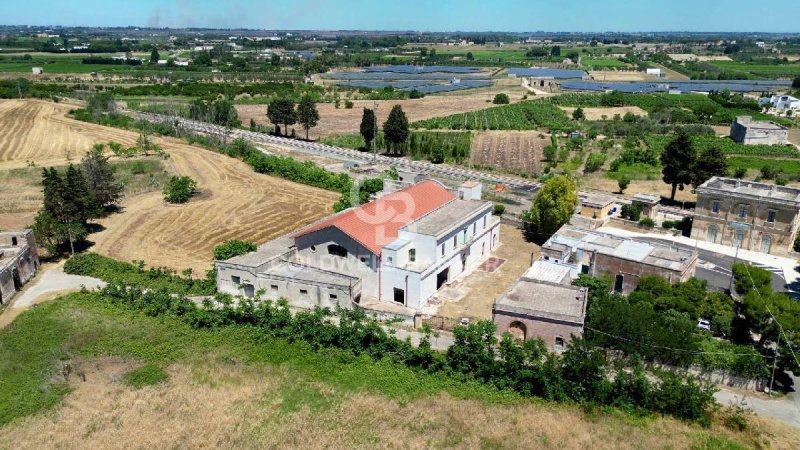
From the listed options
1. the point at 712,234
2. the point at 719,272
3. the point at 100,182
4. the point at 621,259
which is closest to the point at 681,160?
the point at 712,234

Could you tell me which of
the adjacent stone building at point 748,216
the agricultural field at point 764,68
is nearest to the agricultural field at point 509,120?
the adjacent stone building at point 748,216

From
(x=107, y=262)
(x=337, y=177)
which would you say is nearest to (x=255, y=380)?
(x=107, y=262)

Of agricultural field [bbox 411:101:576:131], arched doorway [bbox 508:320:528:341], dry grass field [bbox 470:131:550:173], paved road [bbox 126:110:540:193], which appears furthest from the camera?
agricultural field [bbox 411:101:576:131]

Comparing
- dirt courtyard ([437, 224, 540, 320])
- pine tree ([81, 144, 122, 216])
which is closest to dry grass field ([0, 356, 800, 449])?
dirt courtyard ([437, 224, 540, 320])

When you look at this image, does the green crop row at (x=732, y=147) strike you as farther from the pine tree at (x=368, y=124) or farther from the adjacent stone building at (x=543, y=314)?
the adjacent stone building at (x=543, y=314)

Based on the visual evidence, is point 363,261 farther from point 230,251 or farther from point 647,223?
point 647,223

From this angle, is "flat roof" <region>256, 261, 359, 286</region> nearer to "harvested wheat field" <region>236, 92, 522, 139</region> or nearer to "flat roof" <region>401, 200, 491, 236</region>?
"flat roof" <region>401, 200, 491, 236</region>

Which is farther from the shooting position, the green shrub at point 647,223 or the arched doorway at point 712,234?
the green shrub at point 647,223
